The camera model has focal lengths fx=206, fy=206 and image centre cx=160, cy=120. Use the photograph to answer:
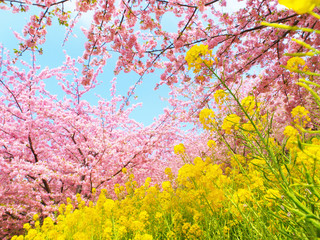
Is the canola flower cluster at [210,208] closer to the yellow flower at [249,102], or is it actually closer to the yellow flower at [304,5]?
the yellow flower at [249,102]

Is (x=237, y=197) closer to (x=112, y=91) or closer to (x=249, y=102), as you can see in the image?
(x=249, y=102)

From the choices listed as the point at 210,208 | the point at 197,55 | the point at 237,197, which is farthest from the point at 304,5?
the point at 210,208

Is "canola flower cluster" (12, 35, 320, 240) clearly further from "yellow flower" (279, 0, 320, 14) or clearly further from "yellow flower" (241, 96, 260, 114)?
"yellow flower" (279, 0, 320, 14)

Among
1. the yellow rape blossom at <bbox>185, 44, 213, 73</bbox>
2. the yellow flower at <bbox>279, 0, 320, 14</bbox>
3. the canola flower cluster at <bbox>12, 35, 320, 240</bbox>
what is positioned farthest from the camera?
the yellow rape blossom at <bbox>185, 44, 213, 73</bbox>

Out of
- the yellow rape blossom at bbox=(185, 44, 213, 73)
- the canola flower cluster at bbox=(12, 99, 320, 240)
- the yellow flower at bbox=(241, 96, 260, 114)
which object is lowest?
the canola flower cluster at bbox=(12, 99, 320, 240)

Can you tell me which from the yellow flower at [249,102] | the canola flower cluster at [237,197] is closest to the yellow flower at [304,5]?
the canola flower cluster at [237,197]

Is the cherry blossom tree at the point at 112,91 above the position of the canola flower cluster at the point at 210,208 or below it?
above

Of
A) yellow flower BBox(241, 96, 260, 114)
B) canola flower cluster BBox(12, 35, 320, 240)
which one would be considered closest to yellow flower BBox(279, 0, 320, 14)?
canola flower cluster BBox(12, 35, 320, 240)

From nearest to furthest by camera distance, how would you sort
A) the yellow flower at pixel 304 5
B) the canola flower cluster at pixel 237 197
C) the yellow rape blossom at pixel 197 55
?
1. the yellow flower at pixel 304 5
2. the canola flower cluster at pixel 237 197
3. the yellow rape blossom at pixel 197 55

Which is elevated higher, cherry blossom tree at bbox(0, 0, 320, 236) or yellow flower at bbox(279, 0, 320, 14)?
cherry blossom tree at bbox(0, 0, 320, 236)

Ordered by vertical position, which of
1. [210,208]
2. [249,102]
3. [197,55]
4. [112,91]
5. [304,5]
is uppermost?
[112,91]

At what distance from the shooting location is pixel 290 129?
8.79 ft

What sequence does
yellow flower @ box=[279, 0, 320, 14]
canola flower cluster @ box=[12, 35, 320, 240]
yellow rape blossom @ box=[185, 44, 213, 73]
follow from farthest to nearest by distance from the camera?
1. yellow rape blossom @ box=[185, 44, 213, 73]
2. canola flower cluster @ box=[12, 35, 320, 240]
3. yellow flower @ box=[279, 0, 320, 14]

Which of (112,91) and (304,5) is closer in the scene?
(304,5)
